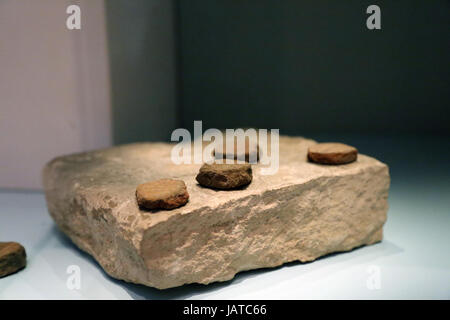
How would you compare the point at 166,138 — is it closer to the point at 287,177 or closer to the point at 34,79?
the point at 34,79

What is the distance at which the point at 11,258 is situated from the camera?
7.92 ft

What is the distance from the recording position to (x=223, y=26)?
4.59 meters

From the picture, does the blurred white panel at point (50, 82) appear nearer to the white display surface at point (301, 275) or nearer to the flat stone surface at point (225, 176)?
the white display surface at point (301, 275)

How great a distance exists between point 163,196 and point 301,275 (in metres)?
0.85

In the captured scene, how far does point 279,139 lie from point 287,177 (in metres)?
0.96

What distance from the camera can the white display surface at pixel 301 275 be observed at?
2.23 meters

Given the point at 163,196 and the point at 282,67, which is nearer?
the point at 163,196

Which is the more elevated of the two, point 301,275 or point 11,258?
point 11,258

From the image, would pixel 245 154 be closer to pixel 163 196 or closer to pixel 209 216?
pixel 209 216

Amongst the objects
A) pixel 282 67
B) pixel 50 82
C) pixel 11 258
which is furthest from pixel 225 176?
pixel 282 67

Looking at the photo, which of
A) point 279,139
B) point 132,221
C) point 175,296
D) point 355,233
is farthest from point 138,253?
point 279,139

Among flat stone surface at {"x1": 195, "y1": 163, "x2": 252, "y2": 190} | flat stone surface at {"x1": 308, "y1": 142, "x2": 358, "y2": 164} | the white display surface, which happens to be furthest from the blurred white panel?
flat stone surface at {"x1": 308, "y1": 142, "x2": 358, "y2": 164}

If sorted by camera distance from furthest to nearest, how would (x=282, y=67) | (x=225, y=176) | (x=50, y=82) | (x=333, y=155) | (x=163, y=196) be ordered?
(x=282, y=67)
(x=50, y=82)
(x=333, y=155)
(x=225, y=176)
(x=163, y=196)

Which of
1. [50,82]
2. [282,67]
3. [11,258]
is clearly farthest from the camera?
[282,67]
